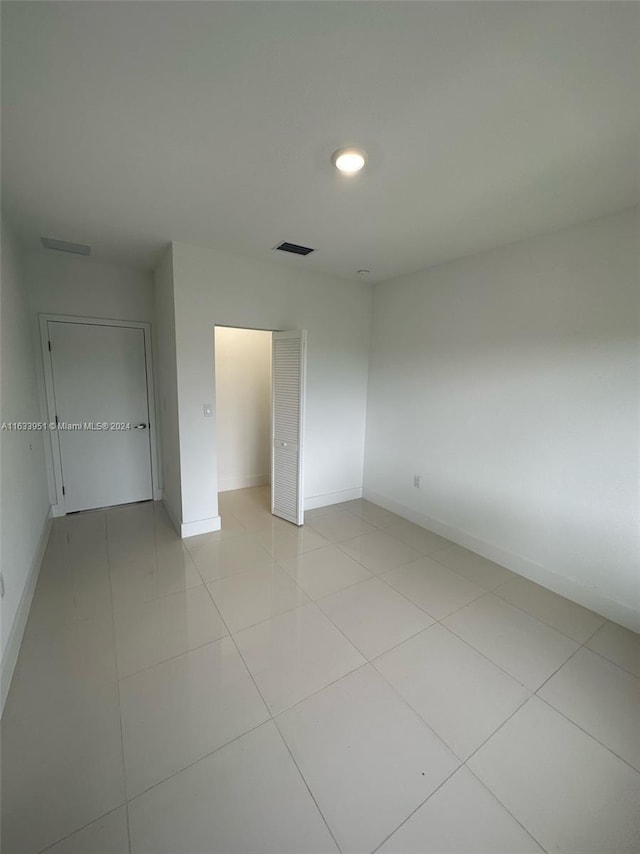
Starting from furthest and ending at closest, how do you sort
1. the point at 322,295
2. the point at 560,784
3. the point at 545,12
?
the point at 322,295
the point at 560,784
the point at 545,12

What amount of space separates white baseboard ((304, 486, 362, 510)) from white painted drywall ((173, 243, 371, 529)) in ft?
0.04

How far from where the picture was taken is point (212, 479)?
3.21 m

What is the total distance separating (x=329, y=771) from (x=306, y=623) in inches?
31.5

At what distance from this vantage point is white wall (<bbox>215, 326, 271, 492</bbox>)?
432 cm

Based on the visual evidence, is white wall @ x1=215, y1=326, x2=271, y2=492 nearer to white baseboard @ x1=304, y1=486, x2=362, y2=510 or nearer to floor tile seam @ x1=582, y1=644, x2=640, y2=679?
white baseboard @ x1=304, y1=486, x2=362, y2=510

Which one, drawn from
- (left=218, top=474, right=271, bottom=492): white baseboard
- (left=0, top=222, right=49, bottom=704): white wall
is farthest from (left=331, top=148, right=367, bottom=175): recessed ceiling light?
(left=218, top=474, right=271, bottom=492): white baseboard

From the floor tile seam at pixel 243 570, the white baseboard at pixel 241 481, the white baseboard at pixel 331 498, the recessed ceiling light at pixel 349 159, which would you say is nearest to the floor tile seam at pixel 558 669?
the floor tile seam at pixel 243 570

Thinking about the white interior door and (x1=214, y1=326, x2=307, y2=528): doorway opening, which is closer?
(x1=214, y1=326, x2=307, y2=528): doorway opening

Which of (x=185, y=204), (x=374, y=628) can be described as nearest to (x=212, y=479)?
(x=374, y=628)

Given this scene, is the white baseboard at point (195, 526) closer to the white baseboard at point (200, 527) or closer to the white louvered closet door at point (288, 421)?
the white baseboard at point (200, 527)

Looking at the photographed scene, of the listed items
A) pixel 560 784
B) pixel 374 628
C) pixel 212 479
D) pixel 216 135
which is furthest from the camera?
pixel 212 479

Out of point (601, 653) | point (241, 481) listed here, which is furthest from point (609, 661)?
point (241, 481)

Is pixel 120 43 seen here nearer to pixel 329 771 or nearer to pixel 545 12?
pixel 545 12

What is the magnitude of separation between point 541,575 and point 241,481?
3491 millimetres
